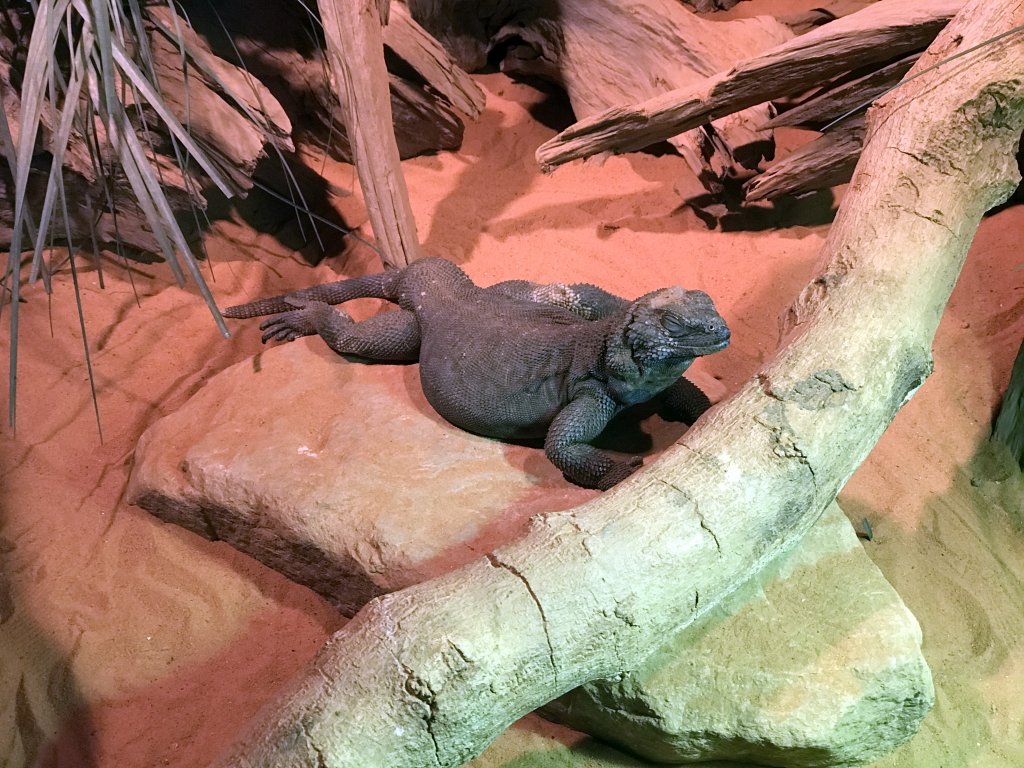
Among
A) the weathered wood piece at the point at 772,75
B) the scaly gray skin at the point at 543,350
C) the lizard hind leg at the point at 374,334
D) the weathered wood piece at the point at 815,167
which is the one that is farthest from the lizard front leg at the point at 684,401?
the weathered wood piece at the point at 815,167

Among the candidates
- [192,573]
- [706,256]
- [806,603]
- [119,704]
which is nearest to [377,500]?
[192,573]

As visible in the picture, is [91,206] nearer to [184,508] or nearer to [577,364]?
[184,508]

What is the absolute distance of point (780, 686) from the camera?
2484 millimetres

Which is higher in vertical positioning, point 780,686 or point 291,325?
point 291,325

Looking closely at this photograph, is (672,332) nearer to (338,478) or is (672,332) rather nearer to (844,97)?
(338,478)

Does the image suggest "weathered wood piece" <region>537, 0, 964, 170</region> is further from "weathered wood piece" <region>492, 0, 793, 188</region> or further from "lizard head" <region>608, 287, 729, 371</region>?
"lizard head" <region>608, 287, 729, 371</region>

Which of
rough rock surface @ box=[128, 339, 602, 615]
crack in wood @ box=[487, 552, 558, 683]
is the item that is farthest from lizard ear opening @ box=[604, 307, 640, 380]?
crack in wood @ box=[487, 552, 558, 683]

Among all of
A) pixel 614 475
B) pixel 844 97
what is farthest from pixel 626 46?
pixel 614 475

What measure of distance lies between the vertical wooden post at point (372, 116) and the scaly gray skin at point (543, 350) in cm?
58

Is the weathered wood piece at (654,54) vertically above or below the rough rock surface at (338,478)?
above

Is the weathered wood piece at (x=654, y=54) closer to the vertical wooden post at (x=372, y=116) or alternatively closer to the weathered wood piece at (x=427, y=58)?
the weathered wood piece at (x=427, y=58)

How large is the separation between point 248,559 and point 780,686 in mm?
2502

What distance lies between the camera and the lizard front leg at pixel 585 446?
3.11m

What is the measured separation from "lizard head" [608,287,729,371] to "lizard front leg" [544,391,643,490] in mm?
246
